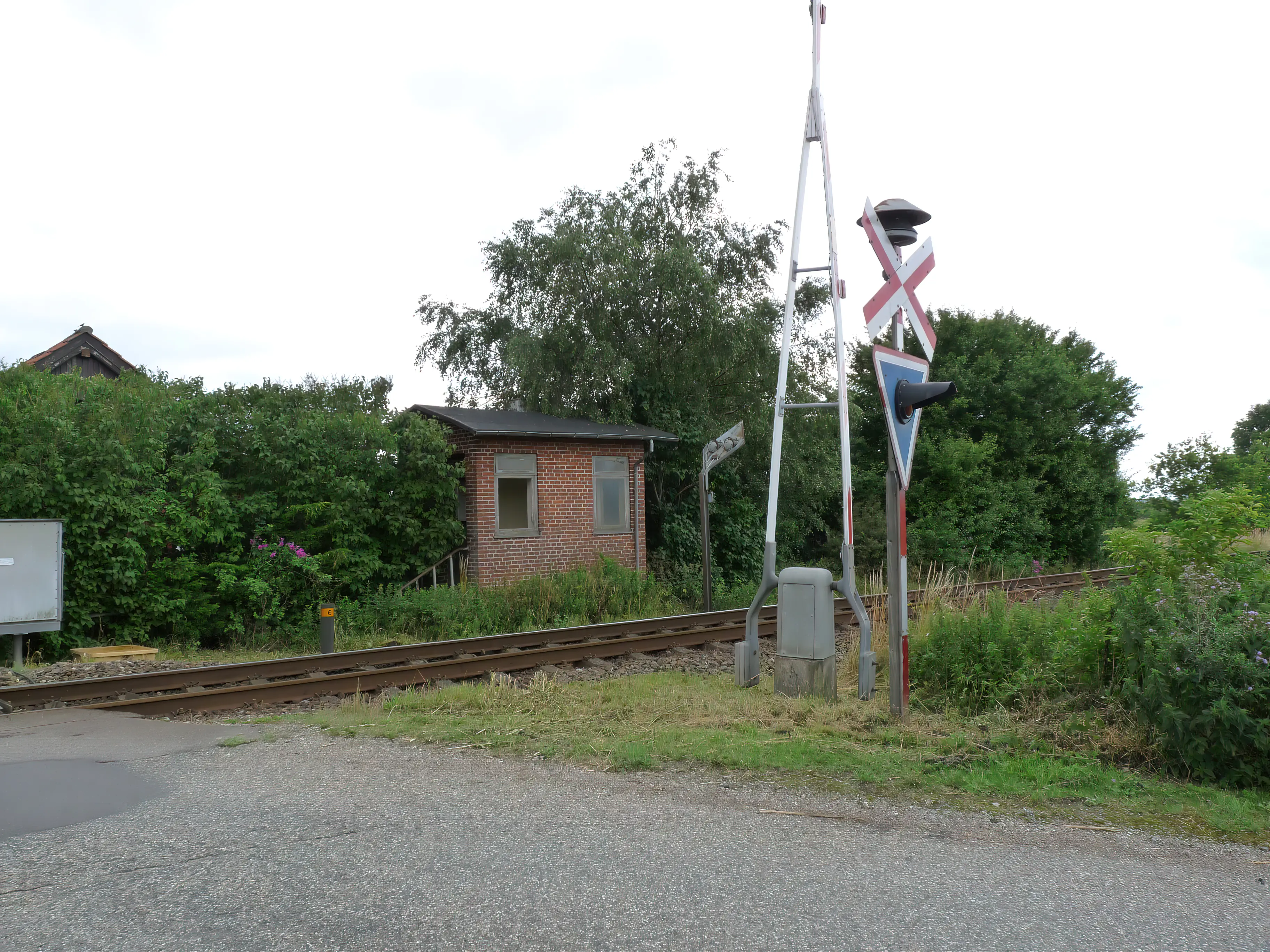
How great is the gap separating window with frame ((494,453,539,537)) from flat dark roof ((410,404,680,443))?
1.95 ft

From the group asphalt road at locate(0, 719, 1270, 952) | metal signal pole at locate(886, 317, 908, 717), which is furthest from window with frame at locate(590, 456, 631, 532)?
asphalt road at locate(0, 719, 1270, 952)

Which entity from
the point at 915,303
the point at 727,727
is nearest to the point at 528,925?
the point at 727,727

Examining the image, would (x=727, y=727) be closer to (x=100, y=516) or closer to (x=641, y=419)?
(x=100, y=516)

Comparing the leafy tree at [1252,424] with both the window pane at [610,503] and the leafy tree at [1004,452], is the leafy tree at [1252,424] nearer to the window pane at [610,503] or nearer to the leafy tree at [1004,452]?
the leafy tree at [1004,452]

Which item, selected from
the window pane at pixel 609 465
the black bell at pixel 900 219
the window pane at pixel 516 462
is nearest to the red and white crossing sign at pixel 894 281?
the black bell at pixel 900 219

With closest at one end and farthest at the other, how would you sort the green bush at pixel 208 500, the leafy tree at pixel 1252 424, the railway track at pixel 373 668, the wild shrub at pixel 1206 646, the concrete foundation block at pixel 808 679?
1. the wild shrub at pixel 1206 646
2. the concrete foundation block at pixel 808 679
3. the railway track at pixel 373 668
4. the green bush at pixel 208 500
5. the leafy tree at pixel 1252 424

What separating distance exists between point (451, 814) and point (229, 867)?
121cm

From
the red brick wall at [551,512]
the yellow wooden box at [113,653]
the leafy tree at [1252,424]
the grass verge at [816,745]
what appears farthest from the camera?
the leafy tree at [1252,424]

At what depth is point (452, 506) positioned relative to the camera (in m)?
17.2

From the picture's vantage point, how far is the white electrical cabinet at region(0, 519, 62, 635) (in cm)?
1203

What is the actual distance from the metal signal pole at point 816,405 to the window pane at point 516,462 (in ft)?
26.1

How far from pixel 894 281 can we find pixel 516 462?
11172mm

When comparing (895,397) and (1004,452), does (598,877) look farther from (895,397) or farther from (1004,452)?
(1004,452)

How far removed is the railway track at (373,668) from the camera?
9531 millimetres
